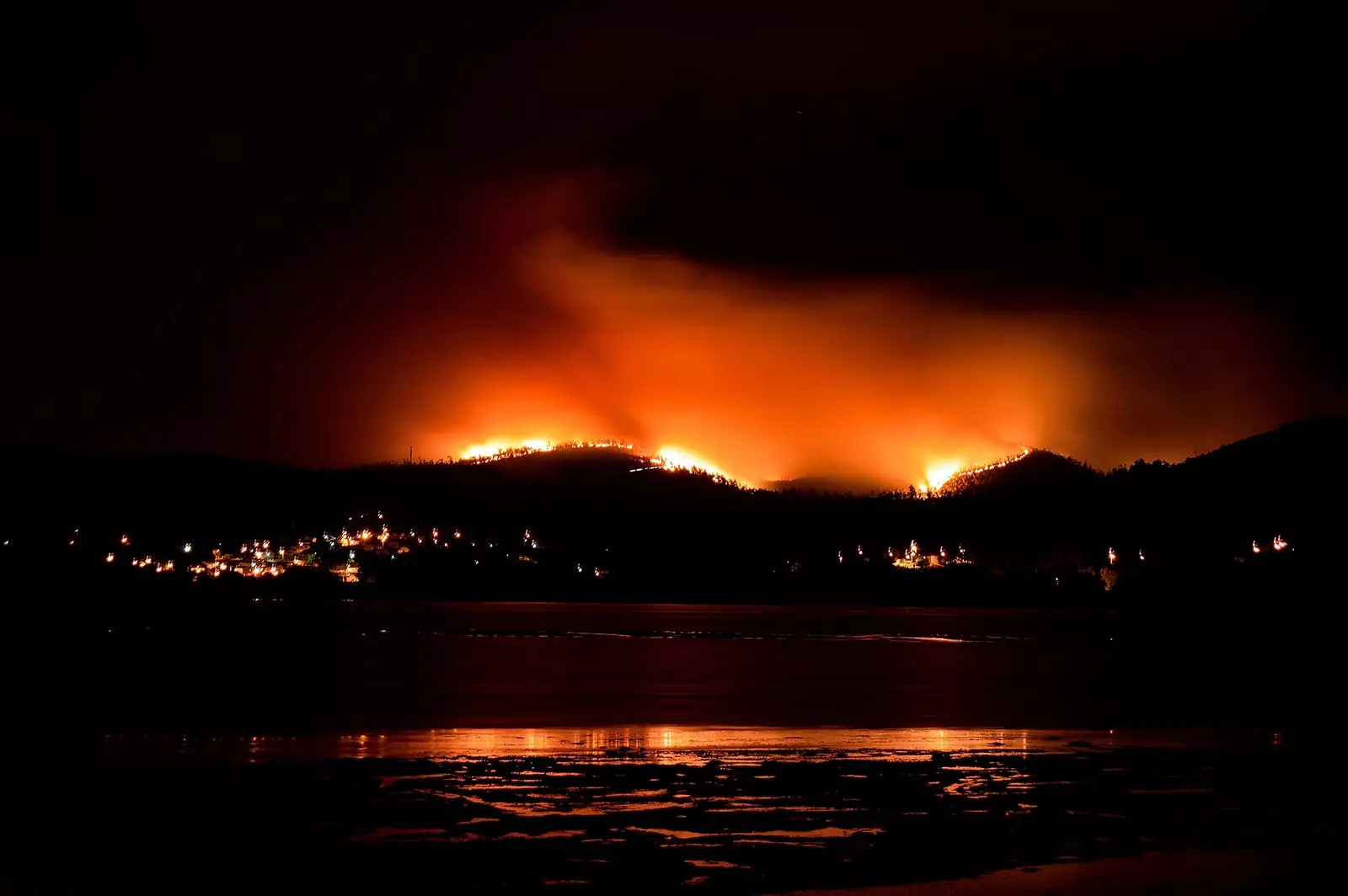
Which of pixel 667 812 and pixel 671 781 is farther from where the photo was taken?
pixel 671 781

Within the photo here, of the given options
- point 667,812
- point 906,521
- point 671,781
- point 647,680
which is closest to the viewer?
point 667,812

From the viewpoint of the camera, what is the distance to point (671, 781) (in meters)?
17.7

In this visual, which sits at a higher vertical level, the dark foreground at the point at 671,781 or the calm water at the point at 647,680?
the calm water at the point at 647,680

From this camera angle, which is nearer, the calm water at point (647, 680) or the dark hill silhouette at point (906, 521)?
the calm water at point (647, 680)

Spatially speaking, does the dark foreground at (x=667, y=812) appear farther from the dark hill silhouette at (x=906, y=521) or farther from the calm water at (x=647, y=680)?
the dark hill silhouette at (x=906, y=521)

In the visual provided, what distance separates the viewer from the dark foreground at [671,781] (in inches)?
509

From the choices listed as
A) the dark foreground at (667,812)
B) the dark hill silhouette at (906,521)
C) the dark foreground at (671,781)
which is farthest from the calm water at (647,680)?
the dark hill silhouette at (906,521)

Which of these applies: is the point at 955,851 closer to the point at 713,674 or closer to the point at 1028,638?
the point at 713,674

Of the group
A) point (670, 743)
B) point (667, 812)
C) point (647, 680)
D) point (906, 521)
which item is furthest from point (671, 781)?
point (906, 521)

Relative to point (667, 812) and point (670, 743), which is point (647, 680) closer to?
point (670, 743)

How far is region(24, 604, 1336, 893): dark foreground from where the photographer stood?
12.9 meters

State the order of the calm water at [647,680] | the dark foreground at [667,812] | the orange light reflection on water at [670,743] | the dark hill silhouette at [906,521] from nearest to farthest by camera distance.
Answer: the dark foreground at [667,812]
the orange light reflection on water at [670,743]
the calm water at [647,680]
the dark hill silhouette at [906,521]

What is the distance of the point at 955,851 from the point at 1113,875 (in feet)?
4.82

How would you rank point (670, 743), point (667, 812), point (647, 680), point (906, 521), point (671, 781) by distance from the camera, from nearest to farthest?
1. point (667, 812)
2. point (671, 781)
3. point (670, 743)
4. point (647, 680)
5. point (906, 521)
